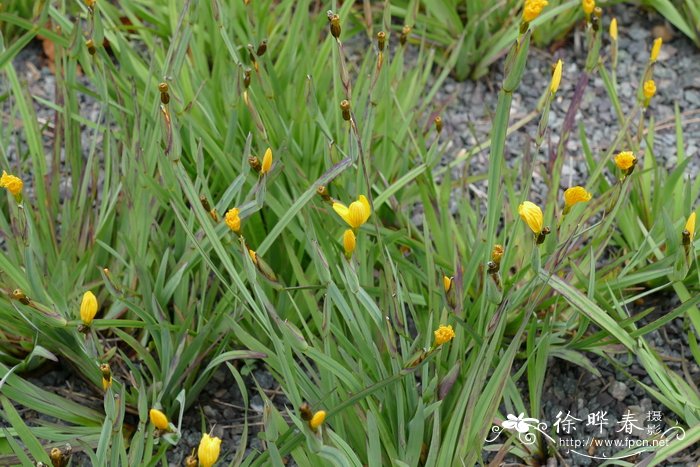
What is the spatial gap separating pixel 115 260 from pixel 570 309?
0.99 metres

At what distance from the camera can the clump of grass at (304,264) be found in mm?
1302

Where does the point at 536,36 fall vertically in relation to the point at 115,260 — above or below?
above

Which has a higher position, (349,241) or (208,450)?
(349,241)

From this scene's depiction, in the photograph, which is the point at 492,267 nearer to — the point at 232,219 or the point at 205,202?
the point at 232,219

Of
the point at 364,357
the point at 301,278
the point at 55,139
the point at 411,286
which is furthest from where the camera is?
the point at 55,139

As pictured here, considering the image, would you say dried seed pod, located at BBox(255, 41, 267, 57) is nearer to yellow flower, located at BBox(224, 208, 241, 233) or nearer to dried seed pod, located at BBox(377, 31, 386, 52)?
dried seed pod, located at BBox(377, 31, 386, 52)

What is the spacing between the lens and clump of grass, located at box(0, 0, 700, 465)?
4.27 ft

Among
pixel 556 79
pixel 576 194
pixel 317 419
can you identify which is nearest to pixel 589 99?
pixel 556 79

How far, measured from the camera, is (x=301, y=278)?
1513mm

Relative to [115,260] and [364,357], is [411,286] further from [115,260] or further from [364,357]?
[115,260]

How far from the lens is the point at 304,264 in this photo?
5.94 feet

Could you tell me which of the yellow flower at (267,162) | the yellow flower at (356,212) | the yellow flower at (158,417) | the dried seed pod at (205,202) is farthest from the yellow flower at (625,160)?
the yellow flower at (158,417)

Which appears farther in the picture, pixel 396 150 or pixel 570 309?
pixel 396 150

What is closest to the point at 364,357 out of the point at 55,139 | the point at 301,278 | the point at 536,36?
the point at 301,278
